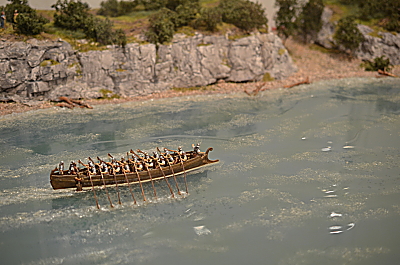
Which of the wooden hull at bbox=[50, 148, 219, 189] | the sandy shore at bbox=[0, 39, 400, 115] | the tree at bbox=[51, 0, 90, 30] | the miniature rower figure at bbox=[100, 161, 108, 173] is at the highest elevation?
the tree at bbox=[51, 0, 90, 30]

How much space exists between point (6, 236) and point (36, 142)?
33.2 ft

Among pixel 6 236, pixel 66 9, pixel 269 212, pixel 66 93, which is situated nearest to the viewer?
pixel 6 236

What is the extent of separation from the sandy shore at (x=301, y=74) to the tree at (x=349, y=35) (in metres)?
1.60

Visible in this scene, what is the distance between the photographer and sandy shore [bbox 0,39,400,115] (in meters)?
30.2

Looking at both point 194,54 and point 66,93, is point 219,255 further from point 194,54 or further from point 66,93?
point 194,54

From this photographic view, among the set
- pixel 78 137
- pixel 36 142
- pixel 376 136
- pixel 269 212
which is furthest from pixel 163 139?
pixel 376 136

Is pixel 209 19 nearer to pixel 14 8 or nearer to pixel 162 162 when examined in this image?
pixel 14 8

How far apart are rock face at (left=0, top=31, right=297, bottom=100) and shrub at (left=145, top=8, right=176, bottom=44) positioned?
2.66ft

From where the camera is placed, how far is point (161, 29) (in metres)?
35.0

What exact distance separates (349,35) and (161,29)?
74.3 ft

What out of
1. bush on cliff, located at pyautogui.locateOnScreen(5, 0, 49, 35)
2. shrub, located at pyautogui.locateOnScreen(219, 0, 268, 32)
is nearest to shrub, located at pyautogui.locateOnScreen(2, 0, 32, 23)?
bush on cliff, located at pyautogui.locateOnScreen(5, 0, 49, 35)

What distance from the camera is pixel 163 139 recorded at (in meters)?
23.5

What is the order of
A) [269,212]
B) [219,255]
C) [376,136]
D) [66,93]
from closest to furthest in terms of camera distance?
1. [219,255]
2. [269,212]
3. [376,136]
4. [66,93]

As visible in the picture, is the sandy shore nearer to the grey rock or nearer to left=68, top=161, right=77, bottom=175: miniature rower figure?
the grey rock
